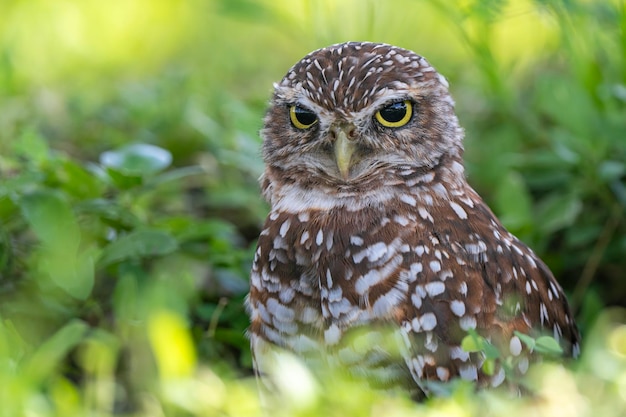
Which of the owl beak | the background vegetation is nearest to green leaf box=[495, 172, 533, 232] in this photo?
the background vegetation

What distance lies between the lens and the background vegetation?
7.51 feet

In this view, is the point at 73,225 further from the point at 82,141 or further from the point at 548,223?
the point at 548,223

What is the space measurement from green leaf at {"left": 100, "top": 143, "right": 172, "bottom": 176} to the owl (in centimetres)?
47

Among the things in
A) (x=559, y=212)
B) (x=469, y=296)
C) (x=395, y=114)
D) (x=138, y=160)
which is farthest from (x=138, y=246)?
(x=559, y=212)

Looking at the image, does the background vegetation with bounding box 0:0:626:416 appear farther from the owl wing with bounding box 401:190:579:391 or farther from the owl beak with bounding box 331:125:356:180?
the owl beak with bounding box 331:125:356:180

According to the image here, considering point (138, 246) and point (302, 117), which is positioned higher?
point (302, 117)

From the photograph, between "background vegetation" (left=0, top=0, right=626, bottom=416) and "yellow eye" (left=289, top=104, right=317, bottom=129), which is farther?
"yellow eye" (left=289, top=104, right=317, bottom=129)

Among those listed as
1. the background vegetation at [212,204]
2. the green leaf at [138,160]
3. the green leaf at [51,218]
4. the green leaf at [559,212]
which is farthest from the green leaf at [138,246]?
the green leaf at [559,212]

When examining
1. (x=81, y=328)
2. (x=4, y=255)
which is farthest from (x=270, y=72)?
(x=81, y=328)

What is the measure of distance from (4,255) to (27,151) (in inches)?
13.6

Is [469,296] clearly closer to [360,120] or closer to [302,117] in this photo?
[360,120]

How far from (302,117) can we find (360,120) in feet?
0.63

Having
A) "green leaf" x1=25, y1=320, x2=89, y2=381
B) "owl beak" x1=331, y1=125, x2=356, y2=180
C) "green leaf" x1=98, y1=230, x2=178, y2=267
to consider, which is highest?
"owl beak" x1=331, y1=125, x2=356, y2=180

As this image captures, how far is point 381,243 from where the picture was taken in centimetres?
277
